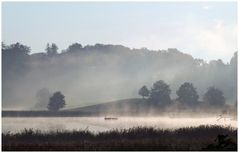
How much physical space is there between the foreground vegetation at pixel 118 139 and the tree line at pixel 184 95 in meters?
71.5

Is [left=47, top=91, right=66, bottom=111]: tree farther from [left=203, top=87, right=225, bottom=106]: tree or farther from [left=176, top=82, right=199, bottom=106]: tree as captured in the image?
[left=203, top=87, right=225, bottom=106]: tree

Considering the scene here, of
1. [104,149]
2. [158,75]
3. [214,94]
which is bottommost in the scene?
[104,149]

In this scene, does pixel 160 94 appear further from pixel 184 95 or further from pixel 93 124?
pixel 93 124

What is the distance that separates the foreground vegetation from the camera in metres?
29.1

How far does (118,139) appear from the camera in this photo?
113 feet

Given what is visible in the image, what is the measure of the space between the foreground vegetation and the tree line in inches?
2814

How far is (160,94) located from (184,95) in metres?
7.61

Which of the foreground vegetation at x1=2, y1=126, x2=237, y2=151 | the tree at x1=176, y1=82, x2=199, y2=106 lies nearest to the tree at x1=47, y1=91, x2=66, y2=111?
the tree at x1=176, y1=82, x2=199, y2=106

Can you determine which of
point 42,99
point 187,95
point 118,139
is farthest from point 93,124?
point 42,99

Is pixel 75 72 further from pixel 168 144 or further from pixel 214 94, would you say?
pixel 168 144

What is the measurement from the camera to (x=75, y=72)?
585 ft

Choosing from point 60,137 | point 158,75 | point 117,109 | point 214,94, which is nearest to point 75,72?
point 158,75

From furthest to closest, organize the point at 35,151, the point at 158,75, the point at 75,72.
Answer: the point at 75,72 < the point at 158,75 < the point at 35,151

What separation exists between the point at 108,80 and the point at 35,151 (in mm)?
141233
